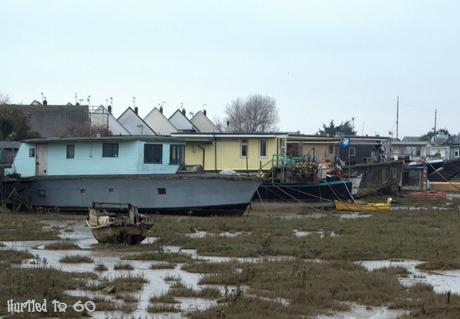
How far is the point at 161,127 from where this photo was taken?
232 feet

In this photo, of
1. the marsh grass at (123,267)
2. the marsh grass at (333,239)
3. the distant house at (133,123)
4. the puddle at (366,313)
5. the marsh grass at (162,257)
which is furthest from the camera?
the distant house at (133,123)

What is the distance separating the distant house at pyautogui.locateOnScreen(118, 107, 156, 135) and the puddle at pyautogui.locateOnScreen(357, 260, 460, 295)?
51.1 meters

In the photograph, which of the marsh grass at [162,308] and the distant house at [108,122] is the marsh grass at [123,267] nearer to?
the marsh grass at [162,308]

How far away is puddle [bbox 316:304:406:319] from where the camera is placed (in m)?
11.0

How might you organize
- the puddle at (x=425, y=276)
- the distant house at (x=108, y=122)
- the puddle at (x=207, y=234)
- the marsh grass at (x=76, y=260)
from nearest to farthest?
the puddle at (x=425, y=276) < the marsh grass at (x=76, y=260) < the puddle at (x=207, y=234) < the distant house at (x=108, y=122)

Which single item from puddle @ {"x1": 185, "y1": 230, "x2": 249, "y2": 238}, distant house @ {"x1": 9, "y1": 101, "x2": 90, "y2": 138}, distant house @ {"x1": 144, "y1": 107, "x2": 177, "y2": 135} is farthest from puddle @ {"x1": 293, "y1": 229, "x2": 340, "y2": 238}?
distant house @ {"x1": 144, "y1": 107, "x2": 177, "y2": 135}

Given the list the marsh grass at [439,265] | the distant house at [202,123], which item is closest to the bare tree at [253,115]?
the distant house at [202,123]

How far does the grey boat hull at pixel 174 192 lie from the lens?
106 ft

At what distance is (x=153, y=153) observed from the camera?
110 feet

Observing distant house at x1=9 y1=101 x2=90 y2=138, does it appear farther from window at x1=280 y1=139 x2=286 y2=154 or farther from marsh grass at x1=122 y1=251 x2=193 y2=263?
marsh grass at x1=122 y1=251 x2=193 y2=263

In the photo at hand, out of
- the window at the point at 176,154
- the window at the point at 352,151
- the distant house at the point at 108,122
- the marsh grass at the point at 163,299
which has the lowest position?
the marsh grass at the point at 163,299

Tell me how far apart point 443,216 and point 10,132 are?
114ft

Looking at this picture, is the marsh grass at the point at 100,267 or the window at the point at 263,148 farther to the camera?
the window at the point at 263,148

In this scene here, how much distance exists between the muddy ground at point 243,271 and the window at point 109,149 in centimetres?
841
